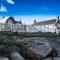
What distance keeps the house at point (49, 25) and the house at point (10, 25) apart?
222 millimetres

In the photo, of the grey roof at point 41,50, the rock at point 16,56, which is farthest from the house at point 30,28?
the rock at point 16,56

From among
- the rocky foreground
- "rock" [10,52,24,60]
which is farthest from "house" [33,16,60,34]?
"rock" [10,52,24,60]

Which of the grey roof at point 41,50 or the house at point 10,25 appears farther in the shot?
the grey roof at point 41,50

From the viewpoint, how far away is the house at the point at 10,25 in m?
1.67

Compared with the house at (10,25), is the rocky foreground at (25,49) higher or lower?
lower

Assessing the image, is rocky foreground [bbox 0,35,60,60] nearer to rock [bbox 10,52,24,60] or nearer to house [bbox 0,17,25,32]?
rock [bbox 10,52,24,60]

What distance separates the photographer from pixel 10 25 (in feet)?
5.58

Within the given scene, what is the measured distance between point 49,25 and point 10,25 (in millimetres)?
560

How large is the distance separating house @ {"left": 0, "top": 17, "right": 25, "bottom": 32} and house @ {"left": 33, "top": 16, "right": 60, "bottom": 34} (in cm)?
22

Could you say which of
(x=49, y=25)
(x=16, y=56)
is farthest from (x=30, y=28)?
(x=16, y=56)

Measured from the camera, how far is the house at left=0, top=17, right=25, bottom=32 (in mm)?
1669

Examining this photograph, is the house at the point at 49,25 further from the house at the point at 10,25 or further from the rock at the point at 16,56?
the rock at the point at 16,56

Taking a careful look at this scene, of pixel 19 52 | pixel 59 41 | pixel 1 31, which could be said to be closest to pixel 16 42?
pixel 19 52

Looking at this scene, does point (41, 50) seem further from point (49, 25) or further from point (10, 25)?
point (10, 25)
